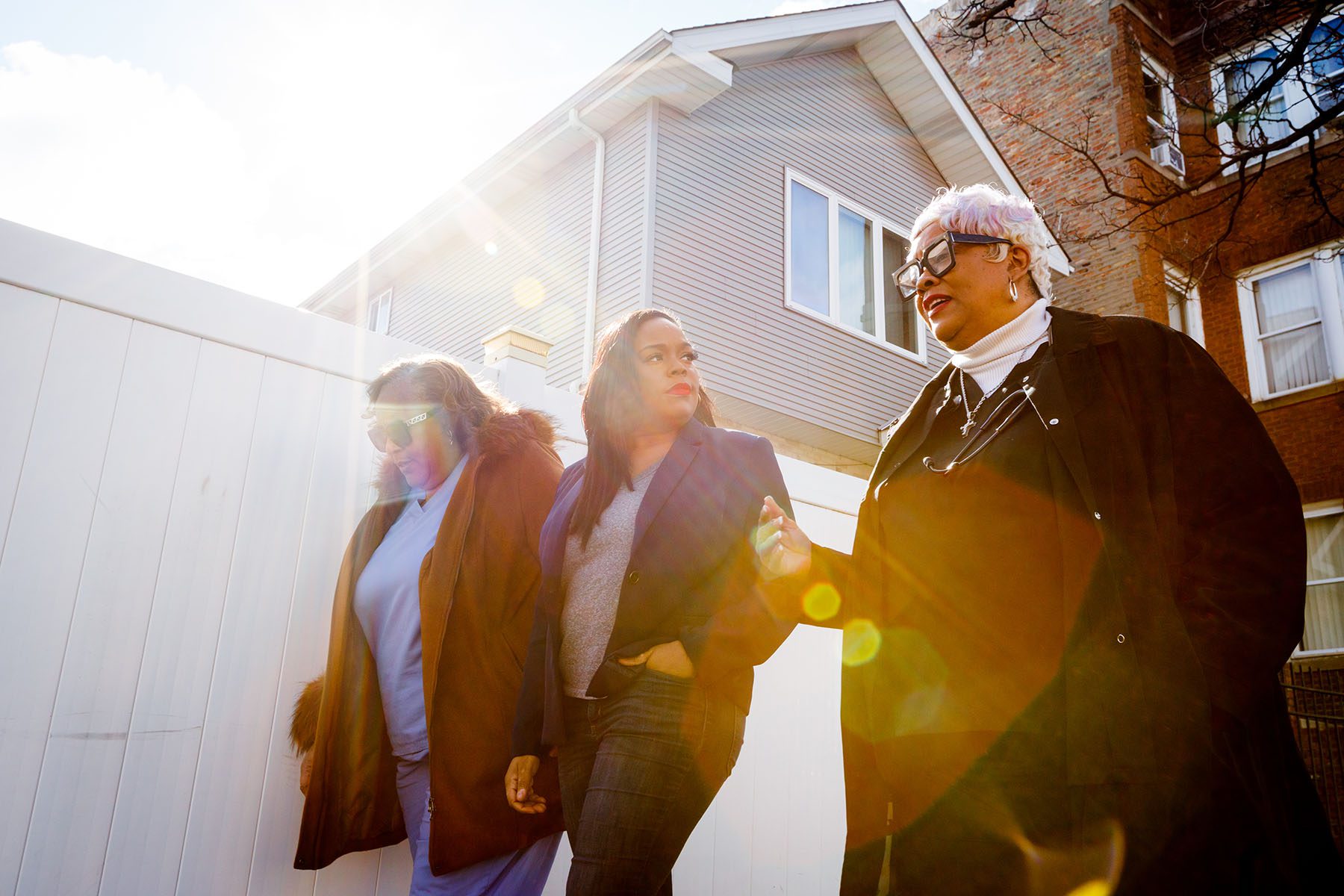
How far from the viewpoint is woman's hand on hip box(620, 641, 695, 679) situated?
8.21 ft

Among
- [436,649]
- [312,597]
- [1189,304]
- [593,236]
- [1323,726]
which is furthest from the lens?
[1189,304]

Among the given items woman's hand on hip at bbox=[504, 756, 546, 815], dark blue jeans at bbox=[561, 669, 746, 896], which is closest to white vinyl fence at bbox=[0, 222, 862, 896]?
→ woman's hand on hip at bbox=[504, 756, 546, 815]

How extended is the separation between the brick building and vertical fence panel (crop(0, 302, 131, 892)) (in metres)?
11.8

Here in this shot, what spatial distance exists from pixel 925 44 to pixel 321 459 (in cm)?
1177

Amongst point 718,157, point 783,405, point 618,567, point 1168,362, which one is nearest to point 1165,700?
point 1168,362

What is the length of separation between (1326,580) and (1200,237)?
545cm

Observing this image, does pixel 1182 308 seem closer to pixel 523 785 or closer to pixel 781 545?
pixel 781 545

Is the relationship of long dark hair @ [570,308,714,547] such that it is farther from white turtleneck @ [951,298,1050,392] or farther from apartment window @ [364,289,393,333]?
apartment window @ [364,289,393,333]

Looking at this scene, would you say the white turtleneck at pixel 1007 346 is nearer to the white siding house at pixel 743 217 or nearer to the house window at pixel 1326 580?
the white siding house at pixel 743 217

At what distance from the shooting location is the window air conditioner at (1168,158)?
46.6 ft

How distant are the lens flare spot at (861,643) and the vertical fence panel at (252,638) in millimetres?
2113

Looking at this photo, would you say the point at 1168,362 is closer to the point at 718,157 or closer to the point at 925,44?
the point at 718,157

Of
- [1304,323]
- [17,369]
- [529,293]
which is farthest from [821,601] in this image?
[1304,323]

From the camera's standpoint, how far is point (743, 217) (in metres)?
11.1
